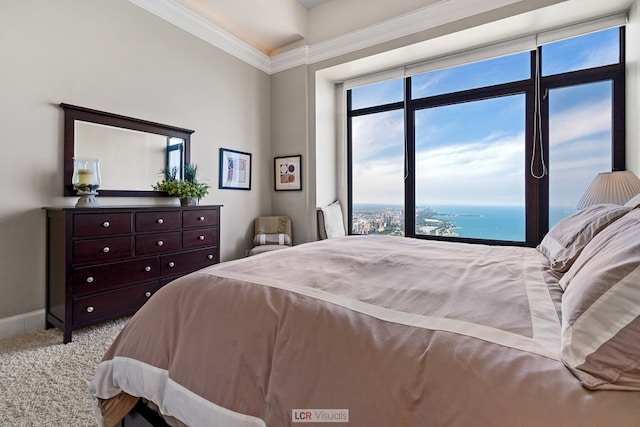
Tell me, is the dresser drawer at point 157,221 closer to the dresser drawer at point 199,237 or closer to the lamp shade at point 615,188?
the dresser drawer at point 199,237

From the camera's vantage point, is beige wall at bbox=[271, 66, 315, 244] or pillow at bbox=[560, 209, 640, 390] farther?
beige wall at bbox=[271, 66, 315, 244]

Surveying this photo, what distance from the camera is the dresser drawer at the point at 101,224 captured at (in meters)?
2.12

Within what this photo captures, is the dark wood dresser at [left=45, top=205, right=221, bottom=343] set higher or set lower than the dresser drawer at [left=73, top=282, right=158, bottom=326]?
higher

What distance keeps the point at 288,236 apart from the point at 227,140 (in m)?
1.45

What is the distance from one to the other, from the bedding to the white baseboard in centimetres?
171

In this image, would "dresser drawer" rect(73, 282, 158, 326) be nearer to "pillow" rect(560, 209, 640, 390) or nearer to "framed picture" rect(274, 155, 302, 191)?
"framed picture" rect(274, 155, 302, 191)

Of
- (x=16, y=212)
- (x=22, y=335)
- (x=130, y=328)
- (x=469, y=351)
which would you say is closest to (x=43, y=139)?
(x=16, y=212)

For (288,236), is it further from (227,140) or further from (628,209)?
(628,209)

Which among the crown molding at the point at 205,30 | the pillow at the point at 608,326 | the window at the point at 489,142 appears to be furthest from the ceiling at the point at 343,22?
the pillow at the point at 608,326

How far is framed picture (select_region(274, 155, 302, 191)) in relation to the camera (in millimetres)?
4082

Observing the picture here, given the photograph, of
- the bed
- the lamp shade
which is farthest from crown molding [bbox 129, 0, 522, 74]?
the bed

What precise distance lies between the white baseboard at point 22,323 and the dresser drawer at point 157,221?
0.97 m

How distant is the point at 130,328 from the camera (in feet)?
3.89

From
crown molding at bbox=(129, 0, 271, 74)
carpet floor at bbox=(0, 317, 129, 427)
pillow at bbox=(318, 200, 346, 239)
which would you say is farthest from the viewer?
pillow at bbox=(318, 200, 346, 239)
